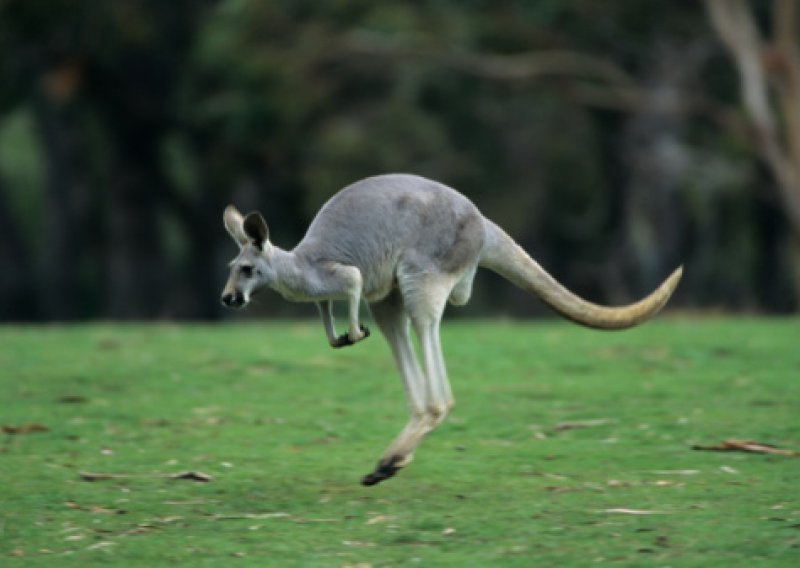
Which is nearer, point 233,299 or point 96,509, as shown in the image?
point 233,299

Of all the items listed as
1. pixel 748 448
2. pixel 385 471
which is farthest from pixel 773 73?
pixel 385 471

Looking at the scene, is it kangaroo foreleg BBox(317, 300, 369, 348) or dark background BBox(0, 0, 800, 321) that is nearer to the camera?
kangaroo foreleg BBox(317, 300, 369, 348)

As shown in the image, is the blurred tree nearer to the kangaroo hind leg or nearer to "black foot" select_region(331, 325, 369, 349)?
the kangaroo hind leg

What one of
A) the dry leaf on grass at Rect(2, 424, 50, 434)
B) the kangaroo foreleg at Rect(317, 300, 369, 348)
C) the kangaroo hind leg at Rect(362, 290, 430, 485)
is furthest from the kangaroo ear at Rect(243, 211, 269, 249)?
the dry leaf on grass at Rect(2, 424, 50, 434)

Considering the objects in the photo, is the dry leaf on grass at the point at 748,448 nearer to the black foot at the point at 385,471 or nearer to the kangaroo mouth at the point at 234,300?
the black foot at the point at 385,471

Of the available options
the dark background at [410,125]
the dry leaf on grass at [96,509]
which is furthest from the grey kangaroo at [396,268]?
the dark background at [410,125]

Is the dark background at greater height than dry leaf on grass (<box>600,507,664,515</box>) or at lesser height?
greater

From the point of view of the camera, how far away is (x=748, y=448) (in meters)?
7.40

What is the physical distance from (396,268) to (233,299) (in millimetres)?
784

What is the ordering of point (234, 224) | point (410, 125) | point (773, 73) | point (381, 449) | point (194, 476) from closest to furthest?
point (234, 224) < point (194, 476) < point (381, 449) < point (773, 73) < point (410, 125)

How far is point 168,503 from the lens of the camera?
642 centimetres

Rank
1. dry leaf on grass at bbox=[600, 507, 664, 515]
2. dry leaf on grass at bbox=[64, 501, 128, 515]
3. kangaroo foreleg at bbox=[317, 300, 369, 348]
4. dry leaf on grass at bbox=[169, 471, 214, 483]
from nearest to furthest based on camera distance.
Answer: dry leaf on grass at bbox=[600, 507, 664, 515], dry leaf on grass at bbox=[64, 501, 128, 515], kangaroo foreleg at bbox=[317, 300, 369, 348], dry leaf on grass at bbox=[169, 471, 214, 483]

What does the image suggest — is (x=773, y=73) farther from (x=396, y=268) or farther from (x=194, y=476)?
(x=194, y=476)

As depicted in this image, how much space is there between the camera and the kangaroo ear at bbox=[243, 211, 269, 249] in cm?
617
